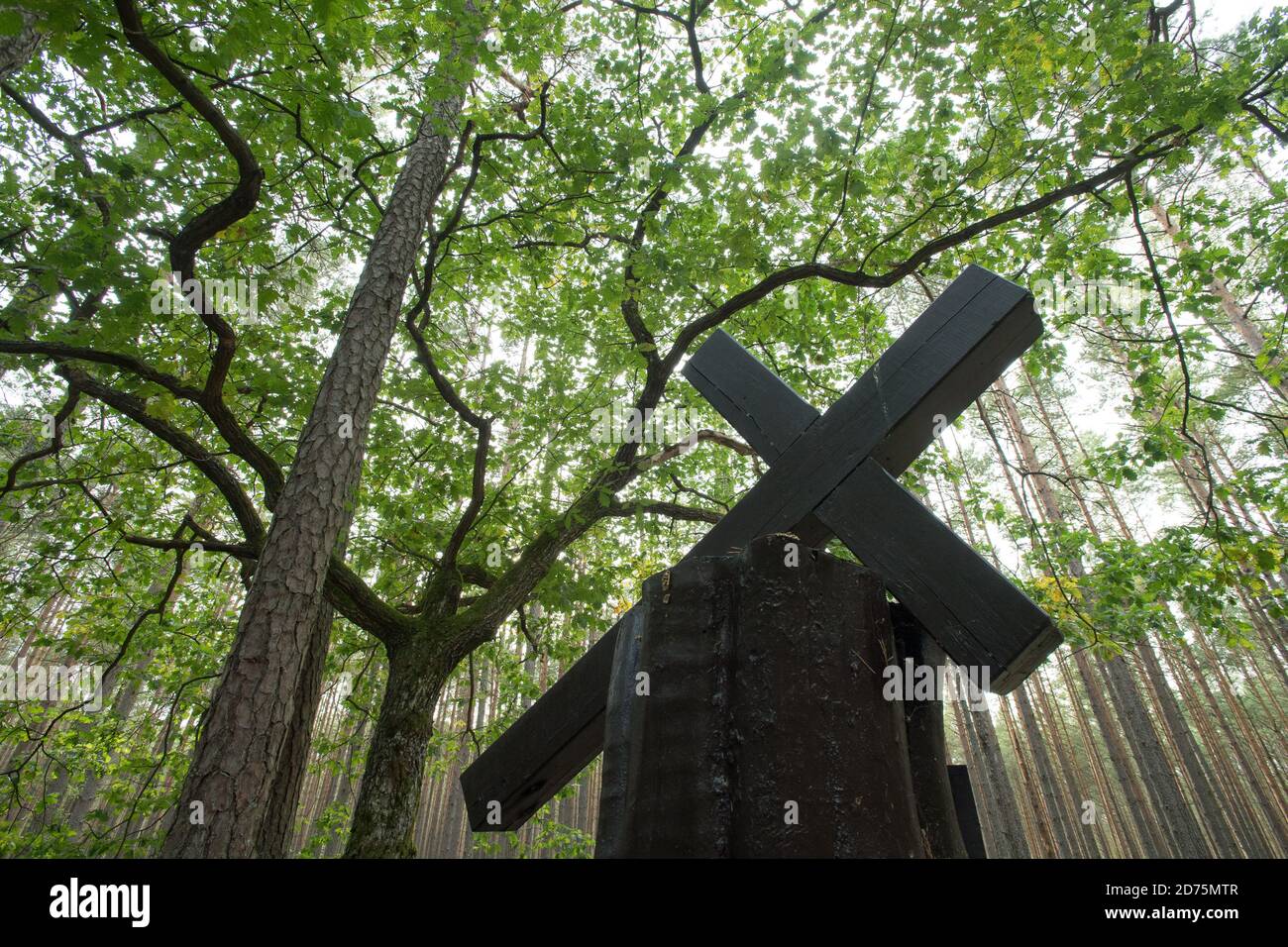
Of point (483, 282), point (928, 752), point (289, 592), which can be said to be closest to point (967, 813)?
point (928, 752)

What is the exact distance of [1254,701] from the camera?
110 ft

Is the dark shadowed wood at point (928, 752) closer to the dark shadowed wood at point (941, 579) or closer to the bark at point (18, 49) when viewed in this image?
the dark shadowed wood at point (941, 579)

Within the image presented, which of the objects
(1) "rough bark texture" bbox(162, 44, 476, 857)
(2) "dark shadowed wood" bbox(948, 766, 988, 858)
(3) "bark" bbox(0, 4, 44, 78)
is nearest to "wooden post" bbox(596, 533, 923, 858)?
(2) "dark shadowed wood" bbox(948, 766, 988, 858)

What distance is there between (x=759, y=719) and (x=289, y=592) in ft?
11.8

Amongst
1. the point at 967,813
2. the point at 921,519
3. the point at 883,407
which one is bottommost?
the point at 967,813

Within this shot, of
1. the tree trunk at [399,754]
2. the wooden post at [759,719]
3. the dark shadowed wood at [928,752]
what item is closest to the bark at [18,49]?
the tree trunk at [399,754]

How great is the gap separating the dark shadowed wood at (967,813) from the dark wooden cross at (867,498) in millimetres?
730

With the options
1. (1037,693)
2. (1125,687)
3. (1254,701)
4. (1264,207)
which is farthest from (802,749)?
(1254,701)

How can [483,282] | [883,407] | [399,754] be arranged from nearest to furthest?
[883,407]
[399,754]
[483,282]

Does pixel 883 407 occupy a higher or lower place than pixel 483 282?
lower

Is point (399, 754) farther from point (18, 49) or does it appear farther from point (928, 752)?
point (18, 49)

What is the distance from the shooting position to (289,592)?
3.81 m

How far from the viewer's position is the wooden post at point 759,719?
1.14m

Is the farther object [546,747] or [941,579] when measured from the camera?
[546,747]
